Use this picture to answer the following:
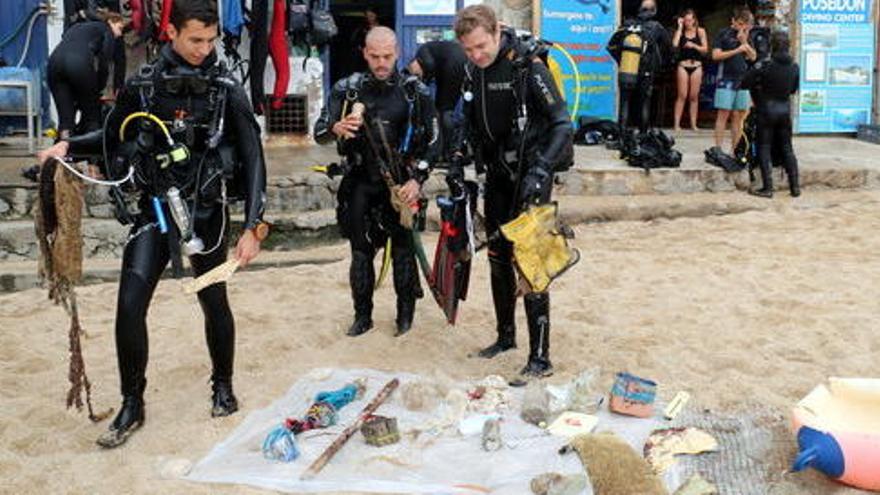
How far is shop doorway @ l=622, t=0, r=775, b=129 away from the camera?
1362 cm

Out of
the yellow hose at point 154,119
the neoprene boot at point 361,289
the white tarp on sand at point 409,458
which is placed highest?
the yellow hose at point 154,119

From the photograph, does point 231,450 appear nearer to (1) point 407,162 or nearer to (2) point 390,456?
(2) point 390,456

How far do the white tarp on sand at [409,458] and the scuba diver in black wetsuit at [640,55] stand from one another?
669 centimetres

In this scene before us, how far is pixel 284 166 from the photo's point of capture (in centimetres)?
862

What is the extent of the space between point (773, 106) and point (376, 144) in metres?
5.79

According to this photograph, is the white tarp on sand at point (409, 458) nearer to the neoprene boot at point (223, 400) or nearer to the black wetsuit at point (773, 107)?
the neoprene boot at point (223, 400)

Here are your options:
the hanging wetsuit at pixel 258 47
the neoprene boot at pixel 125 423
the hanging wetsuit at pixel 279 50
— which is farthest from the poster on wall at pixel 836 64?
the neoprene boot at pixel 125 423

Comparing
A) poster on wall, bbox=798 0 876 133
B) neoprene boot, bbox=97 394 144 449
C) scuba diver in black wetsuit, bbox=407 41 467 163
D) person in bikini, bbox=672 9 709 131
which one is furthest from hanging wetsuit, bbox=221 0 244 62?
poster on wall, bbox=798 0 876 133

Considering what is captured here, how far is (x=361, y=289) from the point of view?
531 centimetres

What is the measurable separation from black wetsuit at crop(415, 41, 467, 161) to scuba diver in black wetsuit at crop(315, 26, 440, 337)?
10.2 ft

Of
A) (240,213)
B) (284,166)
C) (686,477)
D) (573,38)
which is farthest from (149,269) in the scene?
(573,38)

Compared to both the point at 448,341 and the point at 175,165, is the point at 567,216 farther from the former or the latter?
the point at 175,165

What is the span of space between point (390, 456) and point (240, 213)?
181 inches

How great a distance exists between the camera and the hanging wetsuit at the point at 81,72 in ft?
23.4
